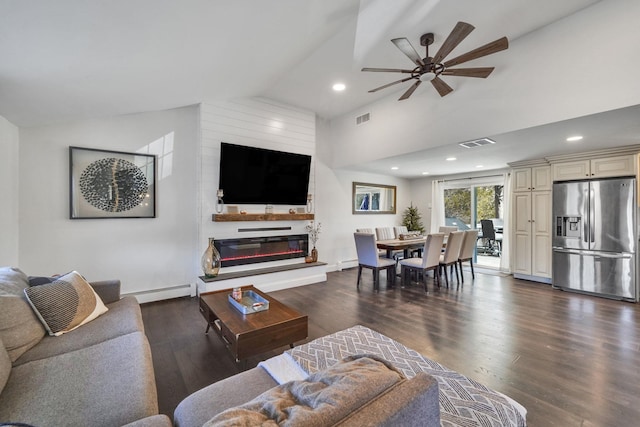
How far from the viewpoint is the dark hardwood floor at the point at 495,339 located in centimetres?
196

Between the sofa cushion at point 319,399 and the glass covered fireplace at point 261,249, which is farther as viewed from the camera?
the glass covered fireplace at point 261,249

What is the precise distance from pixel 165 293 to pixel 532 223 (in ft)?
21.3

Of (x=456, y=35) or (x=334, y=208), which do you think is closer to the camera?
(x=456, y=35)

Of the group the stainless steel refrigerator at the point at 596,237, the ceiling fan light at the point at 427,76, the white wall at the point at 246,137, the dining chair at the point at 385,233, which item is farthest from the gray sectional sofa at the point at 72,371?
the stainless steel refrigerator at the point at 596,237

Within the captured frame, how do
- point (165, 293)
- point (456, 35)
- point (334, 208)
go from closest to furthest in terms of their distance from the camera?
point (456, 35)
point (165, 293)
point (334, 208)

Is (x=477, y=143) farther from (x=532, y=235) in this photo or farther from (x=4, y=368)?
(x=4, y=368)

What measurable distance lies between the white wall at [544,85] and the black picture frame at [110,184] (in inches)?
160

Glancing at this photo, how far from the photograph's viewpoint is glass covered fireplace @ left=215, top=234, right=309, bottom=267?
14.7ft

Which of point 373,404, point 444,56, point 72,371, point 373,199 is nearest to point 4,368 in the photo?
point 72,371

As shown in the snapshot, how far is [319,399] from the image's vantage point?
0.79 m

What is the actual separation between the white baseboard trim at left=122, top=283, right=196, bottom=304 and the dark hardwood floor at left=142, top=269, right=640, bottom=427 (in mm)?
170

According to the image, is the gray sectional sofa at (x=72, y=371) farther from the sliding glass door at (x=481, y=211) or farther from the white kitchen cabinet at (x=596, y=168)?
the sliding glass door at (x=481, y=211)

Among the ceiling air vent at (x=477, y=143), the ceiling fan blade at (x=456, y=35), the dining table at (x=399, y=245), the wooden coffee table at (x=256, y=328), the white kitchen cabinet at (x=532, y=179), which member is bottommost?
the wooden coffee table at (x=256, y=328)

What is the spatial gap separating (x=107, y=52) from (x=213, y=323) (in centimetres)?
245
